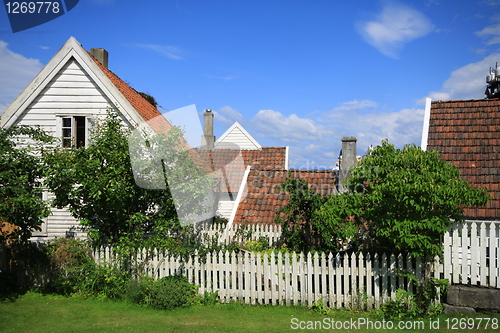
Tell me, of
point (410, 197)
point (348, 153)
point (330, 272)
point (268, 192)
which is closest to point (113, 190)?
point (330, 272)

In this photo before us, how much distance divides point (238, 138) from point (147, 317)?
20.2 meters

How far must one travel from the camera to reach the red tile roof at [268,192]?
14055 mm

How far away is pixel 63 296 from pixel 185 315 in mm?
3630

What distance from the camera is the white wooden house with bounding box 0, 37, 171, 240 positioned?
1279 centimetres

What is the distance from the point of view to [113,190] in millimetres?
8484

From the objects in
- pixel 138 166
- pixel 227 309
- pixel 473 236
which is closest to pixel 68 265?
pixel 138 166

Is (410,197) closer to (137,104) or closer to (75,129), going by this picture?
(137,104)

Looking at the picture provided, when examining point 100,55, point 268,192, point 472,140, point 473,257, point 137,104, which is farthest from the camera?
point 100,55

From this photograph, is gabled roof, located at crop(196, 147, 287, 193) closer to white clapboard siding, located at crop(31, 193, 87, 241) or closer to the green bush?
white clapboard siding, located at crop(31, 193, 87, 241)

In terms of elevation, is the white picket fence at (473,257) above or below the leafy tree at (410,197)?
below

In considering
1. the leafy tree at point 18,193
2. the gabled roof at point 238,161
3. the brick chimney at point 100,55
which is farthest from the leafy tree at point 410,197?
the brick chimney at point 100,55

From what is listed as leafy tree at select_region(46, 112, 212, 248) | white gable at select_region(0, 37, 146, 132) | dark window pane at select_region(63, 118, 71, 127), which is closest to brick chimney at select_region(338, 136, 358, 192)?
leafy tree at select_region(46, 112, 212, 248)

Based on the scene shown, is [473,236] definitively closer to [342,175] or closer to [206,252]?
[206,252]

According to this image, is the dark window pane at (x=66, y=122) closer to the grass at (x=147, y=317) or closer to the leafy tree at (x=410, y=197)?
the grass at (x=147, y=317)
